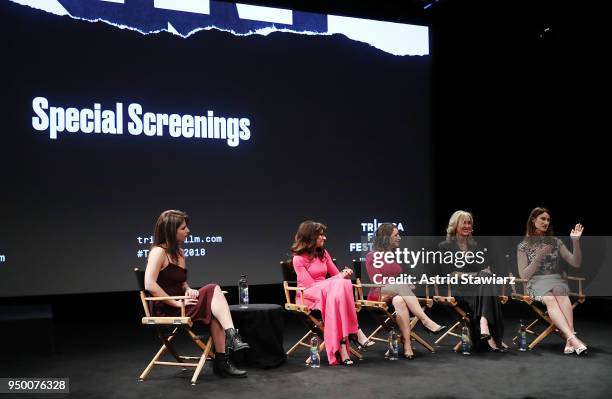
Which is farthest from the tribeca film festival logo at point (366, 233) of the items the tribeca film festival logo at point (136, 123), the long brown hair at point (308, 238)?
the long brown hair at point (308, 238)

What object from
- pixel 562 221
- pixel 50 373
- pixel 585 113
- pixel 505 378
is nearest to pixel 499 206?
pixel 562 221

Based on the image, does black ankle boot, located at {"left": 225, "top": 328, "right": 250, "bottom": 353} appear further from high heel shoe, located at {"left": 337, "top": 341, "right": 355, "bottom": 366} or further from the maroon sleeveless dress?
high heel shoe, located at {"left": 337, "top": 341, "right": 355, "bottom": 366}

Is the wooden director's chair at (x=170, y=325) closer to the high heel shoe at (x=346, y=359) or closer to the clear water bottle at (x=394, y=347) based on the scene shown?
the high heel shoe at (x=346, y=359)

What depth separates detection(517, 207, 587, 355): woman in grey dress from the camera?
5402 millimetres

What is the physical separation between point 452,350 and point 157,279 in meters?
2.41

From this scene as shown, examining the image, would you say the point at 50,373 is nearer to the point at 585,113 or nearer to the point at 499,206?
the point at 499,206

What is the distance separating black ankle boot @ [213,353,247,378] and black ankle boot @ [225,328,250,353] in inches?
5.3

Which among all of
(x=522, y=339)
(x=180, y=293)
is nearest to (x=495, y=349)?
(x=522, y=339)

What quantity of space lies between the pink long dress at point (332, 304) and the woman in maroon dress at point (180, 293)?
72 centimetres

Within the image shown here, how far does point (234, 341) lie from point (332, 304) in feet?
2.81

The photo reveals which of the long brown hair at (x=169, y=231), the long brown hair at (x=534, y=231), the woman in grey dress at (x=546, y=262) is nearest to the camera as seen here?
the long brown hair at (x=169, y=231)

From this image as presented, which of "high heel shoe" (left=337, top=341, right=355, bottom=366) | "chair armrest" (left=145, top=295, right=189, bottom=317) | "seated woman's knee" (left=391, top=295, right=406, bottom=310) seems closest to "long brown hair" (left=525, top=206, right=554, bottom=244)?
"seated woman's knee" (left=391, top=295, right=406, bottom=310)

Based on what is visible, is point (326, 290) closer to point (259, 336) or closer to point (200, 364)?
point (259, 336)

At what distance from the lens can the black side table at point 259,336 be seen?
4855 mm
